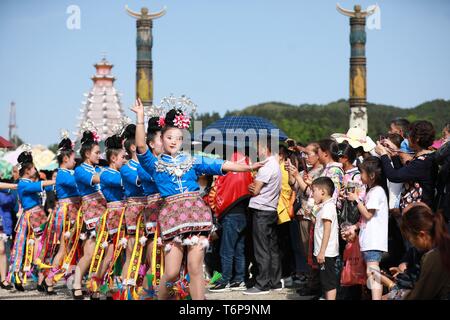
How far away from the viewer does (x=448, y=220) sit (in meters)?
6.10

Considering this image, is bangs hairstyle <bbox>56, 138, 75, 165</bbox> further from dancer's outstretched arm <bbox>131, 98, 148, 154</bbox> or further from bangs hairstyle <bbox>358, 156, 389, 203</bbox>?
bangs hairstyle <bbox>358, 156, 389, 203</bbox>

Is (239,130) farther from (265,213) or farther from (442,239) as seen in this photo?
(442,239)

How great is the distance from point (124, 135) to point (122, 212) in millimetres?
792

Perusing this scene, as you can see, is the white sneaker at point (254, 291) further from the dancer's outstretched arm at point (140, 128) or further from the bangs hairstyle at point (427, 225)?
the bangs hairstyle at point (427, 225)

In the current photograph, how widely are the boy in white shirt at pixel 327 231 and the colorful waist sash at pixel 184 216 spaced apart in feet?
5.20

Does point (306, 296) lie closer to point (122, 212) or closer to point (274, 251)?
point (274, 251)

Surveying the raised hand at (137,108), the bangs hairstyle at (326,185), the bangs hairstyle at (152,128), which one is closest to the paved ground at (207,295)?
the bangs hairstyle at (326,185)

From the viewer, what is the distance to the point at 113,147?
8438 millimetres

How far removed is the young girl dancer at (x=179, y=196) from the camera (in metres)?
6.36

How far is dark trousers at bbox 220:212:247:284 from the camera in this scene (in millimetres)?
9445

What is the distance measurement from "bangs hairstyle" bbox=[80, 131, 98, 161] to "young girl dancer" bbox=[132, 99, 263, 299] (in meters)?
2.26

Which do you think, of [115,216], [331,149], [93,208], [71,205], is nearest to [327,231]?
[331,149]

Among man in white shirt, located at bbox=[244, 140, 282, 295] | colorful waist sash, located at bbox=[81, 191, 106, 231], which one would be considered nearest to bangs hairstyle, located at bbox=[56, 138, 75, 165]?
colorful waist sash, located at bbox=[81, 191, 106, 231]
